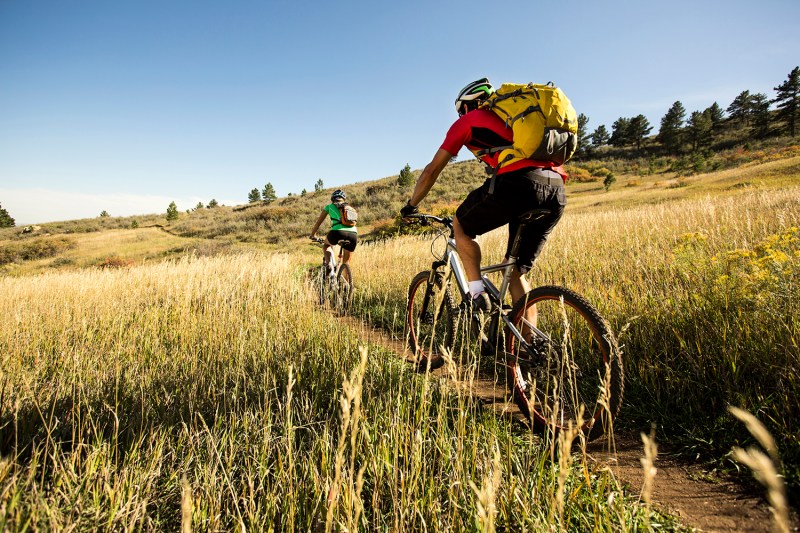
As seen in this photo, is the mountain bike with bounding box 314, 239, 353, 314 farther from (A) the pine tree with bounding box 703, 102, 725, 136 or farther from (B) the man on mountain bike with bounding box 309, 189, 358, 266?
(A) the pine tree with bounding box 703, 102, 725, 136

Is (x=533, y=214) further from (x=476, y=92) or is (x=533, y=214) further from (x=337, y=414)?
(x=337, y=414)

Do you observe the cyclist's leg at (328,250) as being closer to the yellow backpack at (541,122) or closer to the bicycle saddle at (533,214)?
the bicycle saddle at (533,214)

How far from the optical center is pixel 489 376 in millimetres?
3791

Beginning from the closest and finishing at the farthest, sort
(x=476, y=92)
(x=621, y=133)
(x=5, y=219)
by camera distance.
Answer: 1. (x=476, y=92)
2. (x=5, y=219)
3. (x=621, y=133)

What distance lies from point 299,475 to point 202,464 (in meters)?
0.52

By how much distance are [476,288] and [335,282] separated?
4515mm

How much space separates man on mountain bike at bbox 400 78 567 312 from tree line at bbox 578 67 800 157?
6736cm

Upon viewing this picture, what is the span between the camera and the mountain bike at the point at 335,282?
21.7 ft

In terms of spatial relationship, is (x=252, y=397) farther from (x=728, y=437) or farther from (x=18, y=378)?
(x=728, y=437)

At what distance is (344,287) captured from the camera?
22.9ft

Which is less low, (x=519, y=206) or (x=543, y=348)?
(x=519, y=206)

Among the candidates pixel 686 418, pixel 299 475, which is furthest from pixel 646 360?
pixel 299 475

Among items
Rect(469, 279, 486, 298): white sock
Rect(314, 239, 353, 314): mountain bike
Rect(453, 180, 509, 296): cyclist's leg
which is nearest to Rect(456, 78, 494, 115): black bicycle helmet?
Rect(453, 180, 509, 296): cyclist's leg

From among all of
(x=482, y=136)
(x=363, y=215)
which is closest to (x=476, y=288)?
(x=482, y=136)
